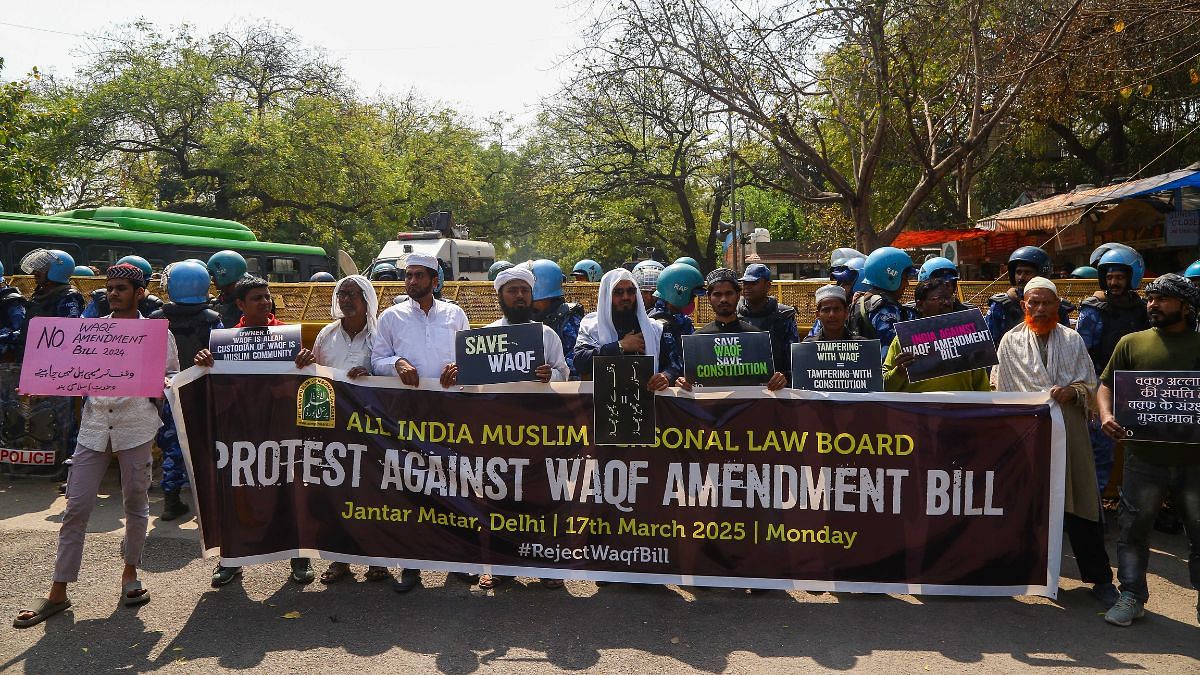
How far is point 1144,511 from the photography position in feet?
15.9

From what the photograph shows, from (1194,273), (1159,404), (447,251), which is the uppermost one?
(447,251)

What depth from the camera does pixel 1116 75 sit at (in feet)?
37.3

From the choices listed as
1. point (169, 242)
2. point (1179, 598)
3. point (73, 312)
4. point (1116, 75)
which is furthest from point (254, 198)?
point (1179, 598)

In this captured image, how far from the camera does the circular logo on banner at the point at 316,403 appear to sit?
5.29 m

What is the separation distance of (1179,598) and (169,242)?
17.5m

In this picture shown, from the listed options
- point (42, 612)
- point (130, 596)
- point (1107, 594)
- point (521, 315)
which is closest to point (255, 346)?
point (130, 596)

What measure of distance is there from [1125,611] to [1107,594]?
305mm

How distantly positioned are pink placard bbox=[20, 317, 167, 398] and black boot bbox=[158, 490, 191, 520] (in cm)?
202

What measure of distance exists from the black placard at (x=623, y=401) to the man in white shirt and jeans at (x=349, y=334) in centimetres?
150

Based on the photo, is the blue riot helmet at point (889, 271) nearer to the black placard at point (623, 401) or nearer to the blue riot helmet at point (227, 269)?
the black placard at point (623, 401)

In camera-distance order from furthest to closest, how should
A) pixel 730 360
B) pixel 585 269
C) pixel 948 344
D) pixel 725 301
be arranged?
pixel 585 269
pixel 725 301
pixel 948 344
pixel 730 360

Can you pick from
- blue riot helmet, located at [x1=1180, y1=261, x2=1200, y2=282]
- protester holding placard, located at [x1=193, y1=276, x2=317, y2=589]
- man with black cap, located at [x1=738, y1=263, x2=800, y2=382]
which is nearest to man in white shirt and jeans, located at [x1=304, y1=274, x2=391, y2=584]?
protester holding placard, located at [x1=193, y1=276, x2=317, y2=589]

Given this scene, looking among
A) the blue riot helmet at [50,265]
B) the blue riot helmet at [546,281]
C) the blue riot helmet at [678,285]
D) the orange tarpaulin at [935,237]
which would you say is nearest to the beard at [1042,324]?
the blue riot helmet at [678,285]

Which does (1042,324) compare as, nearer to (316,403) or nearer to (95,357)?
(316,403)
